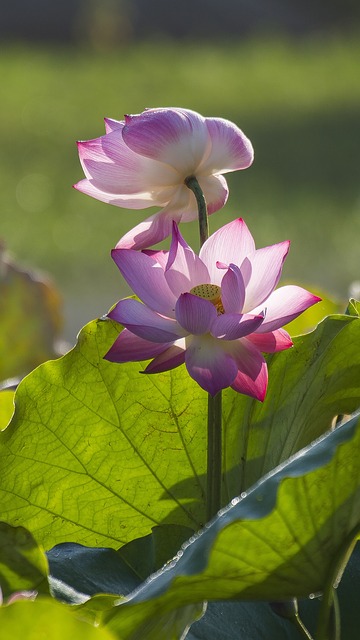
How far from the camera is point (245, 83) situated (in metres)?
9.14

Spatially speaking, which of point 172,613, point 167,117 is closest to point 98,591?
point 172,613

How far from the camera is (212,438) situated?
0.61m

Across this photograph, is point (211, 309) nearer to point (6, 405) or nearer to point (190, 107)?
point (6, 405)

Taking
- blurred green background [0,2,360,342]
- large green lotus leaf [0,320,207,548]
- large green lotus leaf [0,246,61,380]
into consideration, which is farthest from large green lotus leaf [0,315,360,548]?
blurred green background [0,2,360,342]

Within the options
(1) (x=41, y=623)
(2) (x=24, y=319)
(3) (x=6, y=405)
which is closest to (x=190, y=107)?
(2) (x=24, y=319)

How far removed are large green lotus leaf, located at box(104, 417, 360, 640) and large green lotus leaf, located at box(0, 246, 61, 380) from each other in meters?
0.64

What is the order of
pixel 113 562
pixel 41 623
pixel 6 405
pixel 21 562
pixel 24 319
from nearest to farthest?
pixel 41 623 → pixel 21 562 → pixel 113 562 → pixel 6 405 → pixel 24 319

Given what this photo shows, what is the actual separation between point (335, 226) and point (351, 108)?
2912 millimetres

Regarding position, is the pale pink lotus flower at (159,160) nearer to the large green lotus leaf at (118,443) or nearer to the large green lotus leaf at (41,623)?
the large green lotus leaf at (118,443)

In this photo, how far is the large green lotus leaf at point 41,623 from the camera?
421 mm

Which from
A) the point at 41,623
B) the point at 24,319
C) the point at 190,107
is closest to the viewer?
the point at 41,623

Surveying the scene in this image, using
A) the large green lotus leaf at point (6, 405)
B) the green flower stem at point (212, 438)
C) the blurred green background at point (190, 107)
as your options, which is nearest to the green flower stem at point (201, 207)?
the green flower stem at point (212, 438)

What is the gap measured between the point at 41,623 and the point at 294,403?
0.30m

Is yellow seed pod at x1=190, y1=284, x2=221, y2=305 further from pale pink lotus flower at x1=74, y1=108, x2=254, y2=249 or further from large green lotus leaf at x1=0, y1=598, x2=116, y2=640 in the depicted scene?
large green lotus leaf at x1=0, y1=598, x2=116, y2=640
